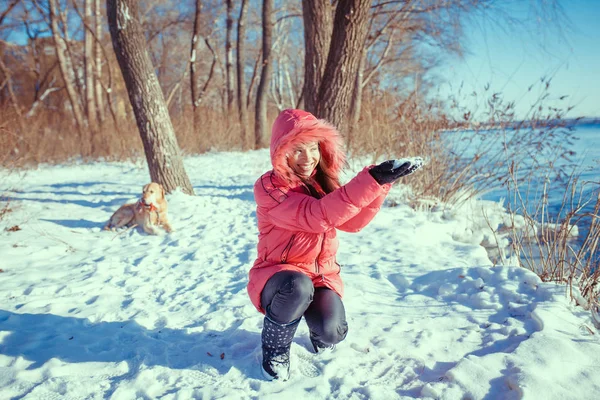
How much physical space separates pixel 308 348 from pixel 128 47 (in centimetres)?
412

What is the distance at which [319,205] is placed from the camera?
1.52 meters

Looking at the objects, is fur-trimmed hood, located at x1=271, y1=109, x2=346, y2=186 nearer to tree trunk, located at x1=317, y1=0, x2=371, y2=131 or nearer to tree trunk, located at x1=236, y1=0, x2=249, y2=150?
tree trunk, located at x1=317, y1=0, x2=371, y2=131

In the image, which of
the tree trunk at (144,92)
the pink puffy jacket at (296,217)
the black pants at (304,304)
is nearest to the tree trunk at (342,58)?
the tree trunk at (144,92)

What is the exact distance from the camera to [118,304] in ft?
8.09

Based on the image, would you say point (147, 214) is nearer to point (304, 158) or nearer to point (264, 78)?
point (304, 158)

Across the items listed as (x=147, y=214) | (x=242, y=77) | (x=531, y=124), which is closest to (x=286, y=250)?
(x=147, y=214)

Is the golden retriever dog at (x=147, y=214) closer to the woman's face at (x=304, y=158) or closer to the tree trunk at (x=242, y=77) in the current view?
the woman's face at (x=304, y=158)

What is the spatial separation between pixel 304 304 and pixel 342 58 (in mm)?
3387

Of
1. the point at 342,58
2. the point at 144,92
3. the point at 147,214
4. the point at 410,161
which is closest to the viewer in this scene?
the point at 410,161

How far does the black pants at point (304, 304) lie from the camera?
1593mm

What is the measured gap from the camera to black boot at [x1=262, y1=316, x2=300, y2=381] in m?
1.67

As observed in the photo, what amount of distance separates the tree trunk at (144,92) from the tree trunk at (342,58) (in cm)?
197

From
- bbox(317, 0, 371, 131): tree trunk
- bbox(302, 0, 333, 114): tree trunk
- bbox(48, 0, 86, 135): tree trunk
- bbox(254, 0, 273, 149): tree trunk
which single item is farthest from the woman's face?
bbox(48, 0, 86, 135): tree trunk

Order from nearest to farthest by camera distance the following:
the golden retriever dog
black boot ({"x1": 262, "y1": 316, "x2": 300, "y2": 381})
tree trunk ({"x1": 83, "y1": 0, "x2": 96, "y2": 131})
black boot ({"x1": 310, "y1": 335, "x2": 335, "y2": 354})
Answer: black boot ({"x1": 262, "y1": 316, "x2": 300, "y2": 381}) < black boot ({"x1": 310, "y1": 335, "x2": 335, "y2": 354}) < the golden retriever dog < tree trunk ({"x1": 83, "y1": 0, "x2": 96, "y2": 131})
